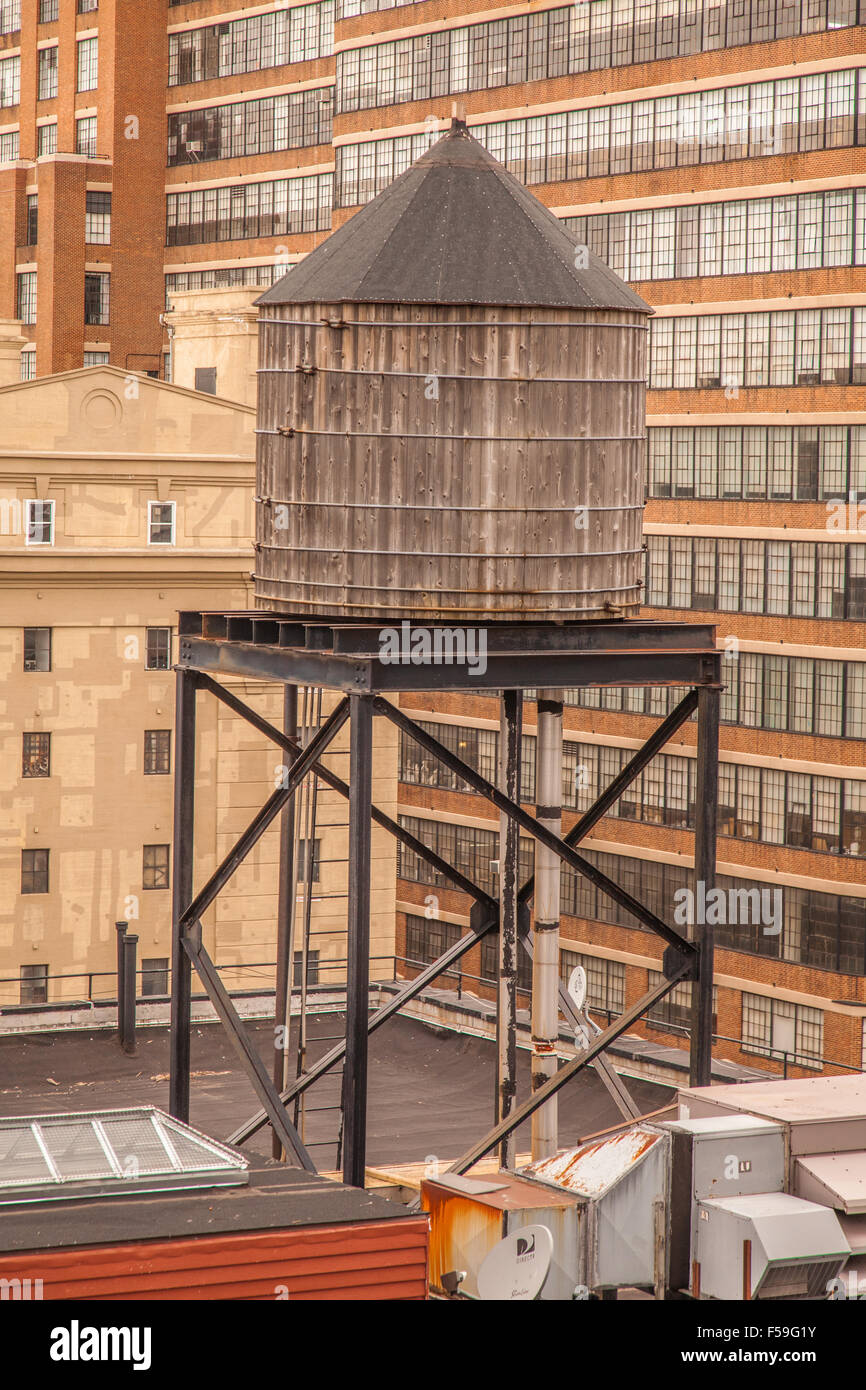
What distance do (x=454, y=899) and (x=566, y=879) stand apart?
6.48m

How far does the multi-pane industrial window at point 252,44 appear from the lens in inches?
3007

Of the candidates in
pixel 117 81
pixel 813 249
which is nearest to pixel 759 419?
pixel 813 249

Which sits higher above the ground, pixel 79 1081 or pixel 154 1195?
pixel 154 1195

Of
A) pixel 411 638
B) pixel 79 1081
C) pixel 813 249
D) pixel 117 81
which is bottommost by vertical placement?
pixel 79 1081

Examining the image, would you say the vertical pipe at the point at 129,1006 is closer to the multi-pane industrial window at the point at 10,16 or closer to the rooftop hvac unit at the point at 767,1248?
the rooftop hvac unit at the point at 767,1248

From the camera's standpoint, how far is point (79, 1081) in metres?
50.3

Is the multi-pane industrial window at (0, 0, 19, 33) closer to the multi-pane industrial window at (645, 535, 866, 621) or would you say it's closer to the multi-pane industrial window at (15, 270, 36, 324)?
the multi-pane industrial window at (15, 270, 36, 324)

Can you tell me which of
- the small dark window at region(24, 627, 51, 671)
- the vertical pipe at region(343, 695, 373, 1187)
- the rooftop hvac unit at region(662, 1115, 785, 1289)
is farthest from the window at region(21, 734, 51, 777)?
the rooftop hvac unit at region(662, 1115, 785, 1289)

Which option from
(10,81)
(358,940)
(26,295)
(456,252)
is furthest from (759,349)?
(10,81)

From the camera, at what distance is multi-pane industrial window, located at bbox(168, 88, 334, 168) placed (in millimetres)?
77188

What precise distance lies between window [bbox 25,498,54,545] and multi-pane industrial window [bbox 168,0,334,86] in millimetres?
25300

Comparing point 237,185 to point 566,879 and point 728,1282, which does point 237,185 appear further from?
point 728,1282

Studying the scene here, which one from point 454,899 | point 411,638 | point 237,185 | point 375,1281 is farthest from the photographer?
point 237,185

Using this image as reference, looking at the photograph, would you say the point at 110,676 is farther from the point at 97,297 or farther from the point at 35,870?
the point at 97,297
